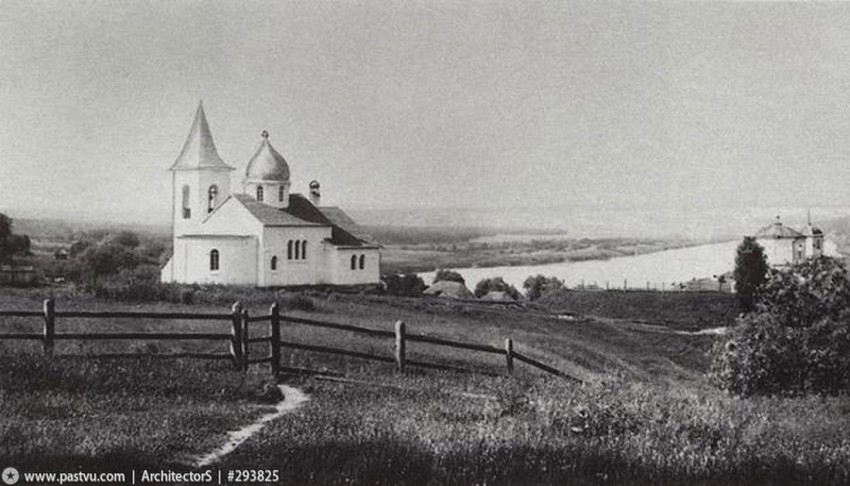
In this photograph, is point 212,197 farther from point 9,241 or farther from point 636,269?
point 636,269

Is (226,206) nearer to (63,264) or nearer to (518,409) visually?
(63,264)

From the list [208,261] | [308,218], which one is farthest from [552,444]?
[308,218]

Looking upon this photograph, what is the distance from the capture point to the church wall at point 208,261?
43188mm

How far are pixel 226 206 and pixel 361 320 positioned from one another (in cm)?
1719

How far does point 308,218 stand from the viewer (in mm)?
48781

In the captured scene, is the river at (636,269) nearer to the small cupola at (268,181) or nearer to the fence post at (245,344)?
the small cupola at (268,181)

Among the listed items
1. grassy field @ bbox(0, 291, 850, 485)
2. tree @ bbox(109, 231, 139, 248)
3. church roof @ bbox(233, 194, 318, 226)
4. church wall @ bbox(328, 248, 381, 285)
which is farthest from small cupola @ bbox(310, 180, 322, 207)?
grassy field @ bbox(0, 291, 850, 485)

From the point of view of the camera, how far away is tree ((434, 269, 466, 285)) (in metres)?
54.7

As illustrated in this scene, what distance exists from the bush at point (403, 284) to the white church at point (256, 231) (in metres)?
0.90

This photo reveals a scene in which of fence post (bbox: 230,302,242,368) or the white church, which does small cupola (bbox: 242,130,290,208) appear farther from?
fence post (bbox: 230,302,242,368)

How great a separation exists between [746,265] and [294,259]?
75.8ft

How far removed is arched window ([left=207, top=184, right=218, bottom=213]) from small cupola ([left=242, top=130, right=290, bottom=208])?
2393mm

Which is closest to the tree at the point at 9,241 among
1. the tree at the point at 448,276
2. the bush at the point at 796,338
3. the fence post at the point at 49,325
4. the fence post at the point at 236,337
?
the fence post at the point at 49,325

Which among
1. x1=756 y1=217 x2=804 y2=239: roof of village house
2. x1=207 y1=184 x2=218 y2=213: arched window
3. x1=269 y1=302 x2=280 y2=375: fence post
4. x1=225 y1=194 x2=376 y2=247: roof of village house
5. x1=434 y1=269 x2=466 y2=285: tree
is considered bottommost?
x1=269 y1=302 x2=280 y2=375: fence post
